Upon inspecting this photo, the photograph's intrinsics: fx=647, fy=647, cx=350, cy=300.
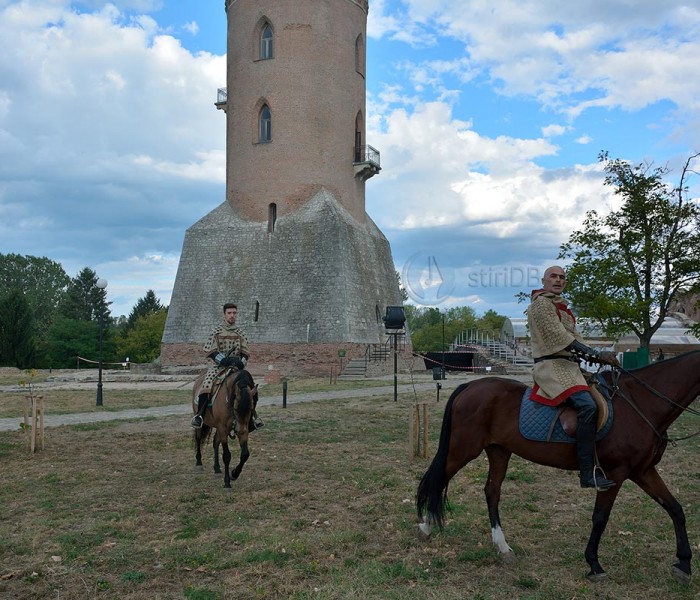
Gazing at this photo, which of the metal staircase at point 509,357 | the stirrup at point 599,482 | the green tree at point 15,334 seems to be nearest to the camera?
the stirrup at point 599,482

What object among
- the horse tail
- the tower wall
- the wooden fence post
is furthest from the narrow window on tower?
the horse tail

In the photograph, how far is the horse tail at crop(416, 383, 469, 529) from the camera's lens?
21.8ft

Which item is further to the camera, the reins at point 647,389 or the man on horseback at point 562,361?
the reins at point 647,389

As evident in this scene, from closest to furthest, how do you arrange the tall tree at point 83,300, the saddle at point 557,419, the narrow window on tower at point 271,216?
the saddle at point 557,419, the narrow window on tower at point 271,216, the tall tree at point 83,300

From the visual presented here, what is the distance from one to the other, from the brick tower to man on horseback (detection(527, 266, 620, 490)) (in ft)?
89.3

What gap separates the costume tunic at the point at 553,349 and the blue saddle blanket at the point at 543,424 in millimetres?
104

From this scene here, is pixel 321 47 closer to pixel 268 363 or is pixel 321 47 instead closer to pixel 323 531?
pixel 268 363

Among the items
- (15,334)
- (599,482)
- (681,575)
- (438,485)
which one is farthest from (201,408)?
(15,334)

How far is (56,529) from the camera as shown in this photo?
7.08 metres

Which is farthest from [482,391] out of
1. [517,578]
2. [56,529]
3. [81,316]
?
[81,316]

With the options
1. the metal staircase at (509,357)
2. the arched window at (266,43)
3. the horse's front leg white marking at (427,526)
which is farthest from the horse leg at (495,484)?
the arched window at (266,43)

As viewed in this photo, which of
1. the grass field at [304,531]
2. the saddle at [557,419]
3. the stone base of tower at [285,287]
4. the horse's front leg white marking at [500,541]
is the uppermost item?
the stone base of tower at [285,287]

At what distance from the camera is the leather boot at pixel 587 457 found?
5.95 metres

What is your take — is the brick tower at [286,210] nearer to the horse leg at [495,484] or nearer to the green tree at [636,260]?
the green tree at [636,260]
